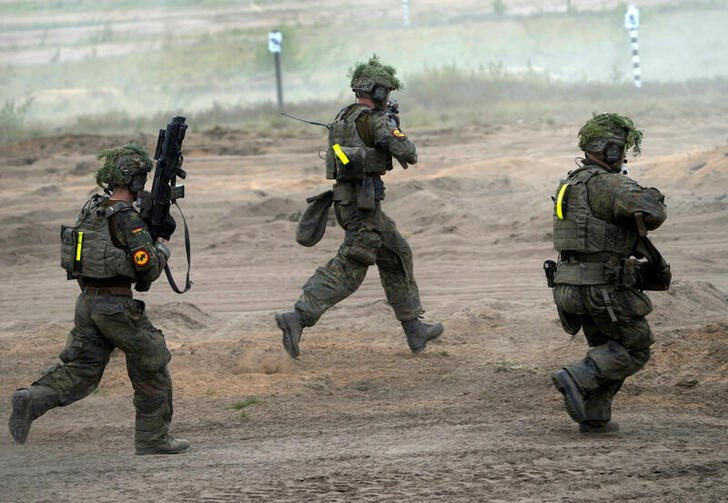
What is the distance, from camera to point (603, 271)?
686cm

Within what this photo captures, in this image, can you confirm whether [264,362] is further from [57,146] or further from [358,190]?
[57,146]

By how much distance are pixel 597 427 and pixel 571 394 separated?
31 cm

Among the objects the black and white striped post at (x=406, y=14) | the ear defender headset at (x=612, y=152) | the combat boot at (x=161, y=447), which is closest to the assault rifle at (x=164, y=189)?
the combat boot at (x=161, y=447)

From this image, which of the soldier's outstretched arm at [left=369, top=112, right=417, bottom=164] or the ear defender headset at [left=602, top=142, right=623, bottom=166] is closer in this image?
the ear defender headset at [left=602, top=142, right=623, bottom=166]

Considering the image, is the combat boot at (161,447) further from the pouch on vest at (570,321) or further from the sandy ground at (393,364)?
the pouch on vest at (570,321)

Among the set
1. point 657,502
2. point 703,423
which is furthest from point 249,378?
point 657,502

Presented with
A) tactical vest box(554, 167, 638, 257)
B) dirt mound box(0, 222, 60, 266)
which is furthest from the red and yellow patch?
dirt mound box(0, 222, 60, 266)

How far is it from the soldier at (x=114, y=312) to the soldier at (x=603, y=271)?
230 centimetres

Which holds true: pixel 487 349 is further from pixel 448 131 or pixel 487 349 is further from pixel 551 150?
pixel 448 131

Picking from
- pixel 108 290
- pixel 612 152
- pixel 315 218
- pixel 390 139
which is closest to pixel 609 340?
pixel 612 152

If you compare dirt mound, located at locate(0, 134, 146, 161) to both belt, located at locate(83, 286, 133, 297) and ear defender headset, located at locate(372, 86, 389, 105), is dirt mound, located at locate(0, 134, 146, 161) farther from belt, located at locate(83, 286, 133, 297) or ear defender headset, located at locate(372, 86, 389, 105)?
belt, located at locate(83, 286, 133, 297)

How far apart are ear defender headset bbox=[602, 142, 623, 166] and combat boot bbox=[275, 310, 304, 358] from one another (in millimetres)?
3054

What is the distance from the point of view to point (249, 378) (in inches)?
366

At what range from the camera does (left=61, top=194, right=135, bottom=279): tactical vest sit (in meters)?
6.94
